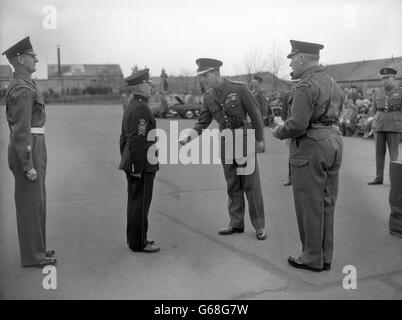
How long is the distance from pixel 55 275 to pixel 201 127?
2.50 meters

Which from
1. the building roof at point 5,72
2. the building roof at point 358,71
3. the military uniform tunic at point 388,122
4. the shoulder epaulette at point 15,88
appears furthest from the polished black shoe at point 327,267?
the building roof at point 358,71

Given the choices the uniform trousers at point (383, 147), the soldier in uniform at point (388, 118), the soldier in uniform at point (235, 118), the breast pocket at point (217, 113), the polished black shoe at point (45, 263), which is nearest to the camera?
the polished black shoe at point (45, 263)

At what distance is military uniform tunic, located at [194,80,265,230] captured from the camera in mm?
5445

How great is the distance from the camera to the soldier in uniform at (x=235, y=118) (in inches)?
214

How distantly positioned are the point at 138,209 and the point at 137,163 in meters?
0.50

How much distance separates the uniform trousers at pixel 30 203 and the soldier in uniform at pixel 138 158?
0.83 m

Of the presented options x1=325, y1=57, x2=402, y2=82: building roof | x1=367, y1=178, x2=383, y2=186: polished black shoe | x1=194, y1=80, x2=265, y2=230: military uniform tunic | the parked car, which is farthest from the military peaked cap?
x1=325, y1=57, x2=402, y2=82: building roof

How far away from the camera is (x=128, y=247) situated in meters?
5.25

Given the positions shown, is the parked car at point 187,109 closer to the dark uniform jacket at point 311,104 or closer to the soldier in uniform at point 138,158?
the soldier in uniform at point 138,158

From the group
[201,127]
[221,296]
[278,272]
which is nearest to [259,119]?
[201,127]

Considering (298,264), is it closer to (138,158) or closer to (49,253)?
(138,158)

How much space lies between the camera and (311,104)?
4262mm
